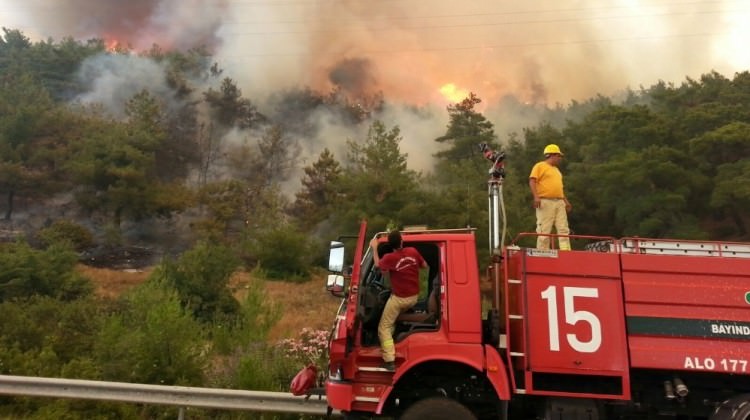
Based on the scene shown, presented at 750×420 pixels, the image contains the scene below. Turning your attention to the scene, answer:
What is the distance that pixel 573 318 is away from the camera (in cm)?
555

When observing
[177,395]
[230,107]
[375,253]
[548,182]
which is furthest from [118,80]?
[375,253]

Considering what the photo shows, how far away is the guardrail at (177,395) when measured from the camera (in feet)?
23.1

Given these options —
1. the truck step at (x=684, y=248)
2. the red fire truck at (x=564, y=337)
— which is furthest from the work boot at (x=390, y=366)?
the truck step at (x=684, y=248)

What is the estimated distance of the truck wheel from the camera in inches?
215

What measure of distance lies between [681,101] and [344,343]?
40.8 metres

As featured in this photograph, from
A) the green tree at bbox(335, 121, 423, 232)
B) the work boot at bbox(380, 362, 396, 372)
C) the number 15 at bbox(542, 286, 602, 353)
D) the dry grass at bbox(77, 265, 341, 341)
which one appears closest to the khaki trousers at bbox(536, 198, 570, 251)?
the number 15 at bbox(542, 286, 602, 353)

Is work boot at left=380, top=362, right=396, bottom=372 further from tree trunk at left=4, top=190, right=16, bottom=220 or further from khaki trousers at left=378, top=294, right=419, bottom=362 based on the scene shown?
tree trunk at left=4, top=190, right=16, bottom=220

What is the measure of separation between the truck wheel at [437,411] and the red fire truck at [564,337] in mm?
10

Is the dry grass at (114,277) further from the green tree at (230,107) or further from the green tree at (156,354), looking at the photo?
the green tree at (230,107)

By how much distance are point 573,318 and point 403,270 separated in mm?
1651

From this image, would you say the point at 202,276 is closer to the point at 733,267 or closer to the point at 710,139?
the point at 733,267

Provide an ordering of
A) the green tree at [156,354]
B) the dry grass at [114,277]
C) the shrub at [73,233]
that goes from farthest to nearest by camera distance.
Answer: the shrub at [73,233]
the dry grass at [114,277]
the green tree at [156,354]

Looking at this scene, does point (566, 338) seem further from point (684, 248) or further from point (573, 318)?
point (684, 248)

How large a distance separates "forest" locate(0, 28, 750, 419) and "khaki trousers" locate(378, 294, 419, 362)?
3.97 meters
